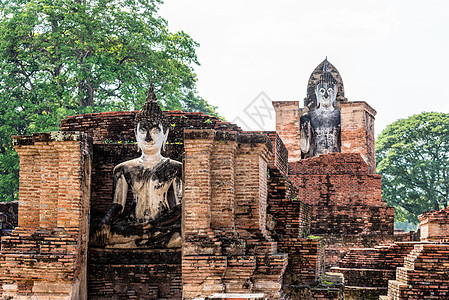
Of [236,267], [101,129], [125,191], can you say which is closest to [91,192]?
[125,191]

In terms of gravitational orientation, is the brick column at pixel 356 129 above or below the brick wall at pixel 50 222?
above

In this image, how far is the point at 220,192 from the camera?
26.2 feet

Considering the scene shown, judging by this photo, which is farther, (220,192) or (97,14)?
(97,14)

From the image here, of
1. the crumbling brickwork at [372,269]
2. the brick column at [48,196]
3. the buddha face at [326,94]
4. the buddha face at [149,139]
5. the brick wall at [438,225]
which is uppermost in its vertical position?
the buddha face at [326,94]

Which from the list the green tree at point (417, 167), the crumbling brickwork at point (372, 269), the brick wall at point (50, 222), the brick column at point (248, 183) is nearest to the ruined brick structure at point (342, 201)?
the crumbling brickwork at point (372, 269)

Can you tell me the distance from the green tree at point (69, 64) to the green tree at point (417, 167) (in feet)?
51.7

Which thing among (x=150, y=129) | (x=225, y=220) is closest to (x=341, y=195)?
(x=150, y=129)

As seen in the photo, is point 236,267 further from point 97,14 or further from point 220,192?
point 97,14

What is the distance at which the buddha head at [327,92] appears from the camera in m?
24.5

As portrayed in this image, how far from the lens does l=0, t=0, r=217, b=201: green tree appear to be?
70.5 feet

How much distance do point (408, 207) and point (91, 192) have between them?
27.3 metres

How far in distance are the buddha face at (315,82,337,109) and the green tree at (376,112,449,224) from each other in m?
11.2

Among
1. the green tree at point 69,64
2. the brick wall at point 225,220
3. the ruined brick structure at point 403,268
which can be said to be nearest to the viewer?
the brick wall at point 225,220

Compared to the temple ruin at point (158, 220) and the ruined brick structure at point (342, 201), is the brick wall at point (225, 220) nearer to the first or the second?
the temple ruin at point (158, 220)
